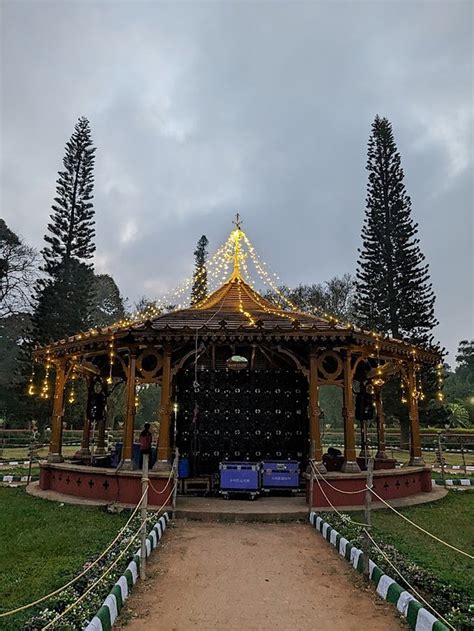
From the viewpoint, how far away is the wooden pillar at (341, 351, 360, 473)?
8898mm

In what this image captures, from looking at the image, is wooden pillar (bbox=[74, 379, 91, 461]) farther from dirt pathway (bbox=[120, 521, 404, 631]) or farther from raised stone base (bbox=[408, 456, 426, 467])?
raised stone base (bbox=[408, 456, 426, 467])

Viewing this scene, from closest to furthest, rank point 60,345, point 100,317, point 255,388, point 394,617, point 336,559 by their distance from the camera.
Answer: point 394,617 < point 336,559 < point 60,345 < point 255,388 < point 100,317

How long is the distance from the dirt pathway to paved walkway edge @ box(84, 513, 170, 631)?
0.38ft

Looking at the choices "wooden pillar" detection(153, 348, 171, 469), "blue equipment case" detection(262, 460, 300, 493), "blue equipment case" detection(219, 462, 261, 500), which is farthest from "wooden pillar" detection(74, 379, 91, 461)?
"blue equipment case" detection(262, 460, 300, 493)

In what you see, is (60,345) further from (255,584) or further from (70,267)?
(70,267)

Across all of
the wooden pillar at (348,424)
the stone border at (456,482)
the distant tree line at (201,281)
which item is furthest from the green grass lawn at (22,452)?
the wooden pillar at (348,424)

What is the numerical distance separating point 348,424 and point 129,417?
14.4ft

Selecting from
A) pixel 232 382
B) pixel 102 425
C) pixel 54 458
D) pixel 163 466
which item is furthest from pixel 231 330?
pixel 102 425

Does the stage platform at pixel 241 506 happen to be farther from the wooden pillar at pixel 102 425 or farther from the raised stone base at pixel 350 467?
the wooden pillar at pixel 102 425

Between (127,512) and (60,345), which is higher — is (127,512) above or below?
below

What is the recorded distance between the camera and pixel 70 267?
86.9 ft

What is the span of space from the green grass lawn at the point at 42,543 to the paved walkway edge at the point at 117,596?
60cm

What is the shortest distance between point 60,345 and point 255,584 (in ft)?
22.6

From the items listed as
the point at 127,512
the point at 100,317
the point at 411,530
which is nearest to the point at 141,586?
the point at 127,512
